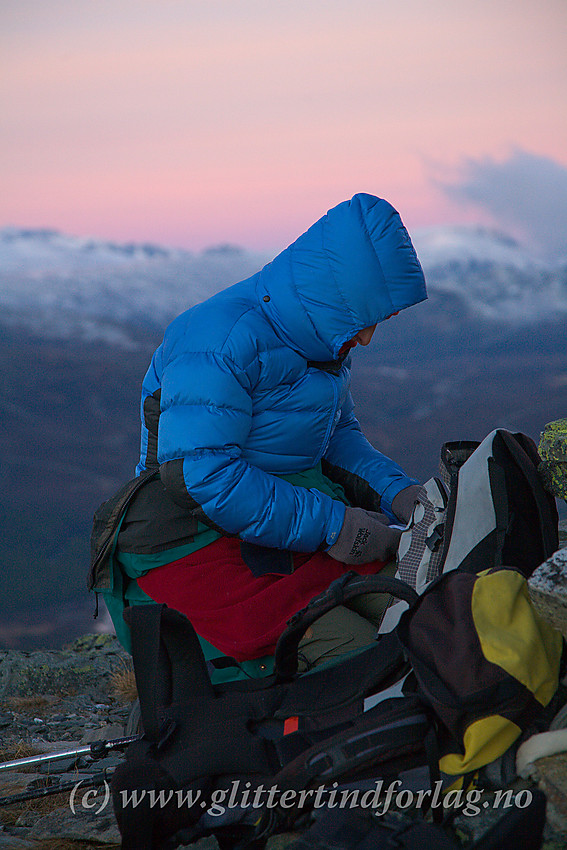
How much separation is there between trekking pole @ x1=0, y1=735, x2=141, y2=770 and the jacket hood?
1989mm

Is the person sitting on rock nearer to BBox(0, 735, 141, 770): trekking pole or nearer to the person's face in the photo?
the person's face

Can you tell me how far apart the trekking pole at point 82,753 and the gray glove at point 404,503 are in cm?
168

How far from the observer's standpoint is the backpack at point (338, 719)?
2.03 metres

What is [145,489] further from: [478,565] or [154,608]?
[478,565]

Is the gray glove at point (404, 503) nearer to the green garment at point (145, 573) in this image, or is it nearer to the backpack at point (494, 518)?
the green garment at point (145, 573)

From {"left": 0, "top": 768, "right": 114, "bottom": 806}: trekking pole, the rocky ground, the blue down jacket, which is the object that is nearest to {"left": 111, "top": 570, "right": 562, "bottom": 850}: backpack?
the rocky ground

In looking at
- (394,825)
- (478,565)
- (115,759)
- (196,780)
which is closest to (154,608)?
(196,780)

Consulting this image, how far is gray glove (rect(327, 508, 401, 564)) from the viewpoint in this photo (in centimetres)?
318

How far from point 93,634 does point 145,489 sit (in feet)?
17.9

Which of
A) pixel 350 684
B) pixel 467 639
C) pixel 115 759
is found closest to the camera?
pixel 467 639

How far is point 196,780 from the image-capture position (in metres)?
2.19

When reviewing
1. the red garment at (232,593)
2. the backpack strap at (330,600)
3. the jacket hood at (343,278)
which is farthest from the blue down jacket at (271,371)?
the backpack strap at (330,600)

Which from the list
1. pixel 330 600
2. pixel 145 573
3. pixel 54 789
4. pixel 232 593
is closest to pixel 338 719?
pixel 330 600

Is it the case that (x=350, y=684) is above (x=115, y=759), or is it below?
above
